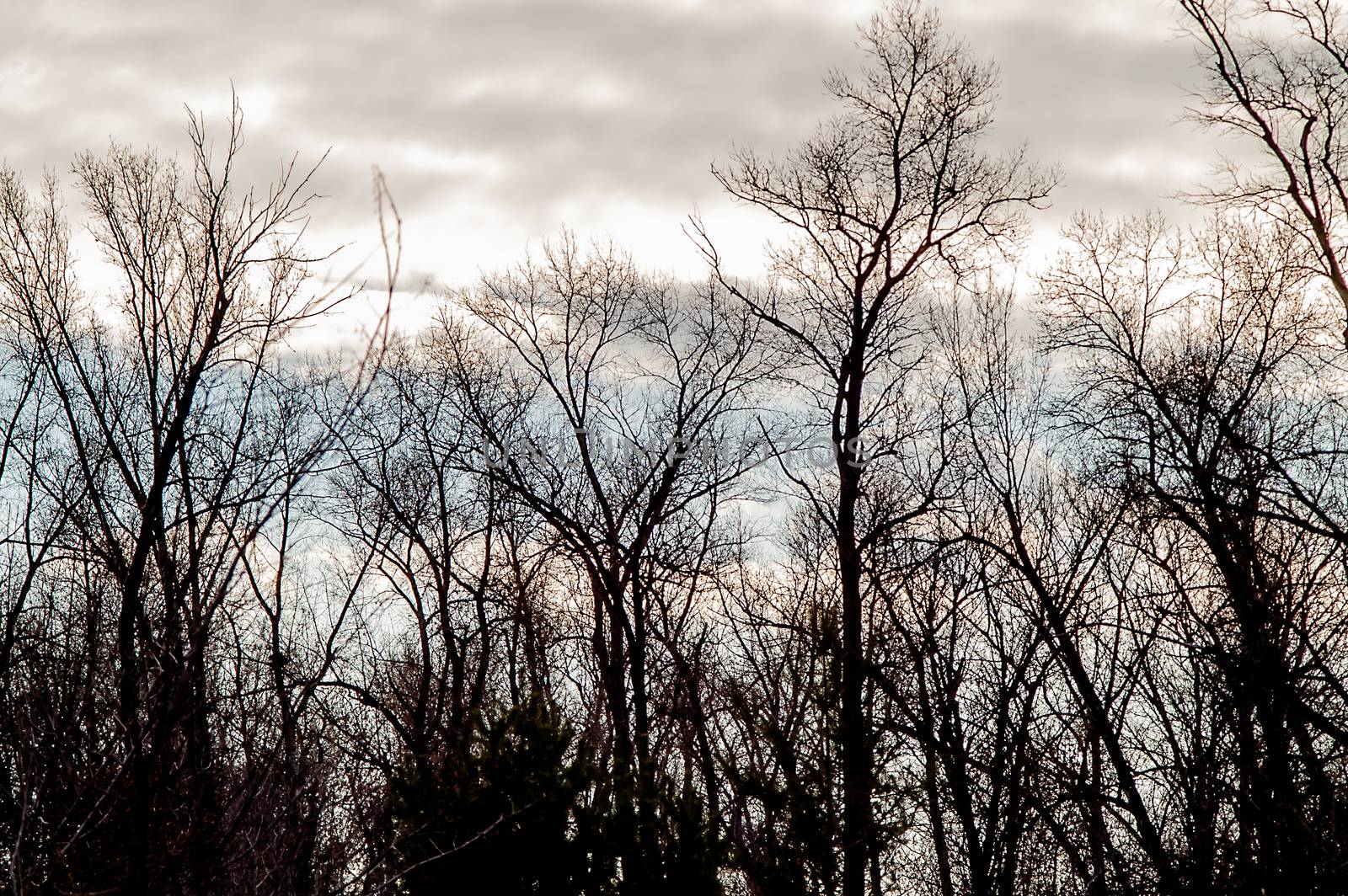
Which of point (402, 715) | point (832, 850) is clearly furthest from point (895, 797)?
point (402, 715)

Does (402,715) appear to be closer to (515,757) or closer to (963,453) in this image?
(515,757)

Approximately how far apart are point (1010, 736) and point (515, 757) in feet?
31.5

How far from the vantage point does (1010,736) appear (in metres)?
17.2

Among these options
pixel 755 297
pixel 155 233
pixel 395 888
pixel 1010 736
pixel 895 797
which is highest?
pixel 755 297

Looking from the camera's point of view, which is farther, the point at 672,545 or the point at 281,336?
the point at 672,545

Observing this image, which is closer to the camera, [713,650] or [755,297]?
[755,297]

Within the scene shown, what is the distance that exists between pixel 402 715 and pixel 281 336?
50.3 feet

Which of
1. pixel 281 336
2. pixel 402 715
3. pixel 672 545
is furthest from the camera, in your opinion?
pixel 402 715

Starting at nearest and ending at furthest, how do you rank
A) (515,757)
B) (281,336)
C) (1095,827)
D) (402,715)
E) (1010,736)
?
(281,336) < (515,757) < (1095,827) < (1010,736) < (402,715)

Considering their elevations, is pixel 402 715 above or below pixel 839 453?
below

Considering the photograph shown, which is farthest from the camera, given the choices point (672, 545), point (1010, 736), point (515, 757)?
point (672, 545)

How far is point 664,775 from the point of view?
12.5 metres

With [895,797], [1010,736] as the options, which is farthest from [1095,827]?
[895,797]

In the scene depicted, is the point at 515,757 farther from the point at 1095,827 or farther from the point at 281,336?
the point at 1095,827
